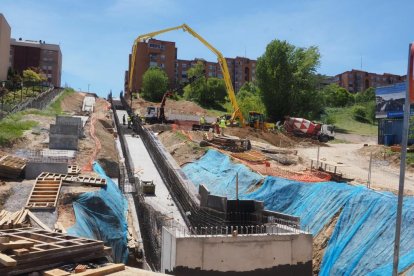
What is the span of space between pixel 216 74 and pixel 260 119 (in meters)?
84.9

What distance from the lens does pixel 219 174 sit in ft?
82.0

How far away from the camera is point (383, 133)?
37594mm

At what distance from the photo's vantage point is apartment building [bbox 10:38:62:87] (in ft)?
331

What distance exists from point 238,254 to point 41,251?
7.71 meters

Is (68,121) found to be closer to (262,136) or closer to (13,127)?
(13,127)

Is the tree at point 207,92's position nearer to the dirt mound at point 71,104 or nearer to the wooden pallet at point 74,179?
the dirt mound at point 71,104

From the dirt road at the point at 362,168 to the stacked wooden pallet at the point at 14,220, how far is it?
551 inches

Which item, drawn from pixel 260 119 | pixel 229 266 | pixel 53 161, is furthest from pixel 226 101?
pixel 229 266

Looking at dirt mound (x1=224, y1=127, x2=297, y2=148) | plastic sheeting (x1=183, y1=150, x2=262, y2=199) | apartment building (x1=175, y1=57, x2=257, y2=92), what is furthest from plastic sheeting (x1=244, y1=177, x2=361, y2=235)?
apartment building (x1=175, y1=57, x2=257, y2=92)

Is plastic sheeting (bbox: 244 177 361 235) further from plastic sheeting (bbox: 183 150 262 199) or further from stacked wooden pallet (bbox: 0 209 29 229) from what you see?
stacked wooden pallet (bbox: 0 209 29 229)

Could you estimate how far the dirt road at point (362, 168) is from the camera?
69.9ft

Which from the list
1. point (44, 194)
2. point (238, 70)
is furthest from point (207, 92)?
point (44, 194)

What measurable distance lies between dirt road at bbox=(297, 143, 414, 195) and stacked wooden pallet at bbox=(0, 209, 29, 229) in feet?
45.9

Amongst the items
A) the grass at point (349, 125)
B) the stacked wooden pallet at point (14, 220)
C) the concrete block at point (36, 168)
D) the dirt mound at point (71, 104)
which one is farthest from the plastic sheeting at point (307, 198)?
the dirt mound at point (71, 104)
